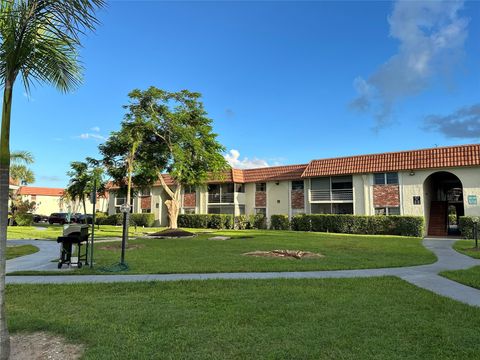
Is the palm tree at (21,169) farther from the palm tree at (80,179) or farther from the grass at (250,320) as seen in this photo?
the grass at (250,320)

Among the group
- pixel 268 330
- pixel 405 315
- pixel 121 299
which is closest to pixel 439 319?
pixel 405 315

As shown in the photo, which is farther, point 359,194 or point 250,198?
point 250,198

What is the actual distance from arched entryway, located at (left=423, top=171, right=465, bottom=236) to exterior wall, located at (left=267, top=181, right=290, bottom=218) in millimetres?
12271

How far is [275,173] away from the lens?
3841 centimetres

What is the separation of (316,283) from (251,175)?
32.9m

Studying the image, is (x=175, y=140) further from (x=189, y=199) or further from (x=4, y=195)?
→ (x=4, y=195)

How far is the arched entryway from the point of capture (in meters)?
29.0

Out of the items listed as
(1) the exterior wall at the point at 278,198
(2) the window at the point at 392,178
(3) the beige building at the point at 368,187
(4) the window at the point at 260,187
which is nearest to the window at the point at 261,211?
(3) the beige building at the point at 368,187

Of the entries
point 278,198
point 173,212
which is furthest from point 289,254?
point 278,198

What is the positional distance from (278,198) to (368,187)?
9.76 meters

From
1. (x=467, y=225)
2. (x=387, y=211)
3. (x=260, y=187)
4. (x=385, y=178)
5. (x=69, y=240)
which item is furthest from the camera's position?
(x=260, y=187)

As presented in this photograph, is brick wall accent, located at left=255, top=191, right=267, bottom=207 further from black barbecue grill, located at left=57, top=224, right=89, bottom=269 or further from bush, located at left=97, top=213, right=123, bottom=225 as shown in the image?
black barbecue grill, located at left=57, top=224, right=89, bottom=269

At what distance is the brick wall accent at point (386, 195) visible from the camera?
96.7 ft

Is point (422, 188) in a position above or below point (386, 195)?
above
